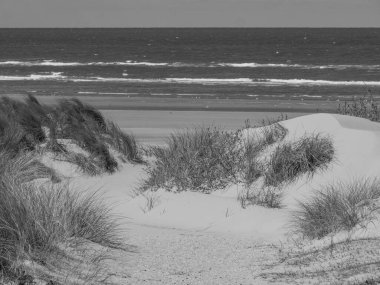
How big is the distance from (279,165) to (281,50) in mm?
64786

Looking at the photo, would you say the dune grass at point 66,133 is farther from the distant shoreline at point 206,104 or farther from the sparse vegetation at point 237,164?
the distant shoreline at point 206,104

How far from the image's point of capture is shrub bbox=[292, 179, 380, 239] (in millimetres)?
7266

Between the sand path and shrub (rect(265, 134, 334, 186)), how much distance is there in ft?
4.29

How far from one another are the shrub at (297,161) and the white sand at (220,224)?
0.12 m

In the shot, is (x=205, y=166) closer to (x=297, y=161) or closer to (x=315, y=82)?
(x=297, y=161)

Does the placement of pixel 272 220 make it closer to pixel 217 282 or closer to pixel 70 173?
pixel 217 282

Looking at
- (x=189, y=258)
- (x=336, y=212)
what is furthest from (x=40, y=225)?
(x=336, y=212)

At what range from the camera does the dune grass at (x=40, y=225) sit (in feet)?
19.0

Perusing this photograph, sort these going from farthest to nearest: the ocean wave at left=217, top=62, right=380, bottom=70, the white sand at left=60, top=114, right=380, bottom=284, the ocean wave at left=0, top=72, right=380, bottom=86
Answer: the ocean wave at left=217, top=62, right=380, bottom=70 → the ocean wave at left=0, top=72, right=380, bottom=86 → the white sand at left=60, top=114, right=380, bottom=284

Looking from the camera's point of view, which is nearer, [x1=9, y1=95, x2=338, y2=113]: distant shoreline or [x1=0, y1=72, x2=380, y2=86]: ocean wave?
[x1=9, y1=95, x2=338, y2=113]: distant shoreline

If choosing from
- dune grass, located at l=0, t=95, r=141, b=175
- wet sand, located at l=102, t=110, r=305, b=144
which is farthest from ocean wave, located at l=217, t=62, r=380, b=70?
dune grass, located at l=0, t=95, r=141, b=175

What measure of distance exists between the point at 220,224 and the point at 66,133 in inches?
162

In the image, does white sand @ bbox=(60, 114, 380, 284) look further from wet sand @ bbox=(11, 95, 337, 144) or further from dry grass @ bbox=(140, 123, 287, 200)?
wet sand @ bbox=(11, 95, 337, 144)

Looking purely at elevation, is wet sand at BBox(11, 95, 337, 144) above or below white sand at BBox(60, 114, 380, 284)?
below
